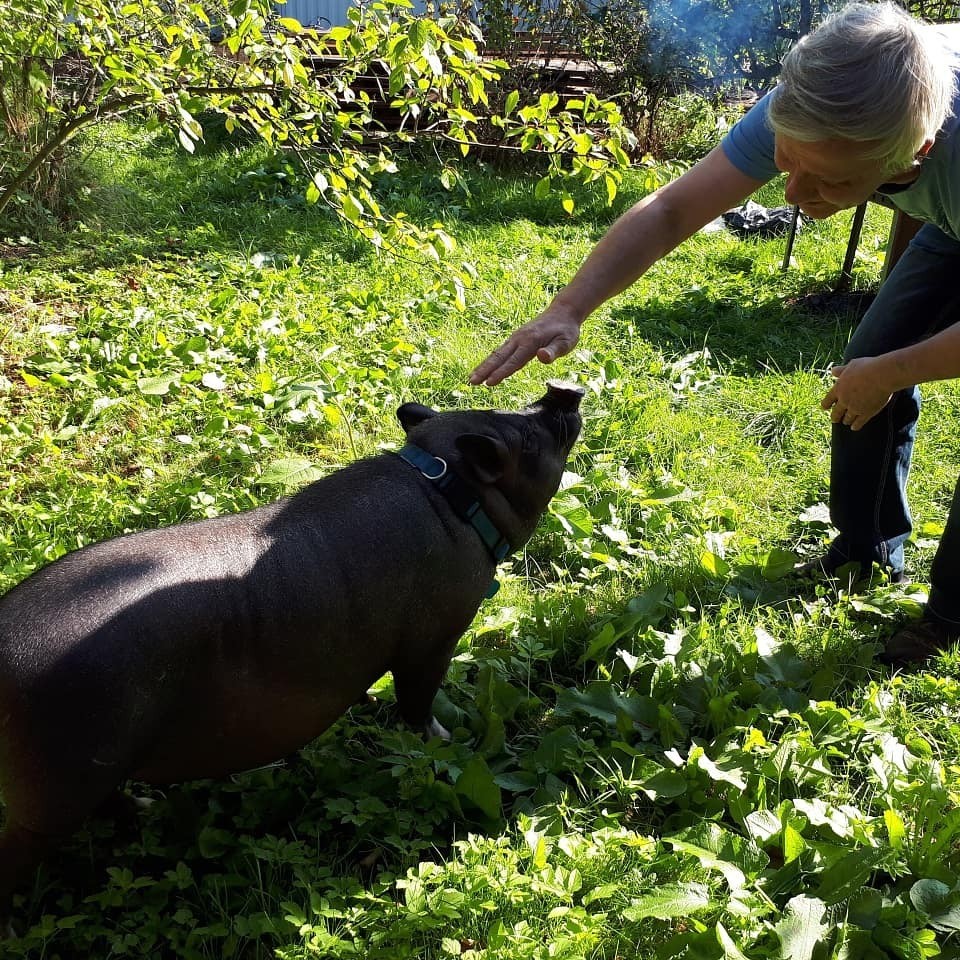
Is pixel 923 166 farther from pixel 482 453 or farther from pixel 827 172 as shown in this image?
pixel 482 453

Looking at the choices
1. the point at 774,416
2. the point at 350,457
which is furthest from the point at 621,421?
the point at 350,457

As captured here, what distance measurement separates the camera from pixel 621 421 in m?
5.09

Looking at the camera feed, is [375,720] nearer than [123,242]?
Yes

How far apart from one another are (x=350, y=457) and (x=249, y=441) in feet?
1.72

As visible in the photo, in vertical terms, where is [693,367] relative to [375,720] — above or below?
above

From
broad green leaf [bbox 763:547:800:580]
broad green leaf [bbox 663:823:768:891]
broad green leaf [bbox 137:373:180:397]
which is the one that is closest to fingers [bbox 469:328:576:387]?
broad green leaf [bbox 763:547:800:580]

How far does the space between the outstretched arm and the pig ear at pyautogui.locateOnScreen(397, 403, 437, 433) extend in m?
0.52

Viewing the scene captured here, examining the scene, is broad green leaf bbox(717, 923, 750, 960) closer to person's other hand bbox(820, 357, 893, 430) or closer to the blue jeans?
person's other hand bbox(820, 357, 893, 430)

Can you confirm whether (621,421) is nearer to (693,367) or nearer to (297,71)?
(693,367)

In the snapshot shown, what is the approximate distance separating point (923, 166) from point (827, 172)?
0.52m

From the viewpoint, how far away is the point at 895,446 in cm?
393

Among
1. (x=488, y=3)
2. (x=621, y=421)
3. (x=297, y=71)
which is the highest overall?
(x=488, y=3)

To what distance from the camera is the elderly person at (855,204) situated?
2.72 meters

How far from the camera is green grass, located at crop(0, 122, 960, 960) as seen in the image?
2459mm
